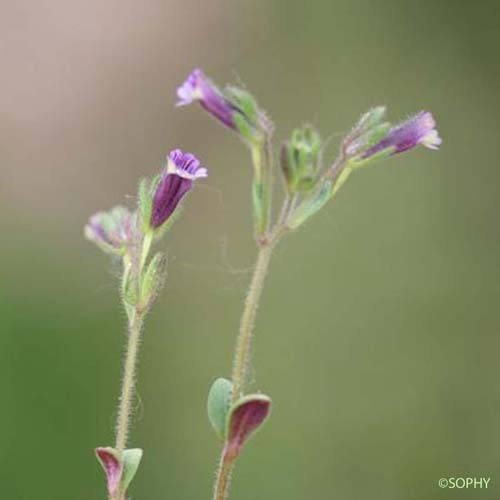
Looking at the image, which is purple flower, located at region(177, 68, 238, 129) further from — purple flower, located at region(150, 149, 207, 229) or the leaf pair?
the leaf pair

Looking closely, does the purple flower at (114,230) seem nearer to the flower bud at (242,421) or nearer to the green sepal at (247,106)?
the green sepal at (247,106)

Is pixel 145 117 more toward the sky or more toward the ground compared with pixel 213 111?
more toward the sky

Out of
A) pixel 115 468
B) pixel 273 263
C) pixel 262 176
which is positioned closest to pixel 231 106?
pixel 262 176

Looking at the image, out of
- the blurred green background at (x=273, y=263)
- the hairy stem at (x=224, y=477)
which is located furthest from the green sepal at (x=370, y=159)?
the blurred green background at (x=273, y=263)

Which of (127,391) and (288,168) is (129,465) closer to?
(127,391)

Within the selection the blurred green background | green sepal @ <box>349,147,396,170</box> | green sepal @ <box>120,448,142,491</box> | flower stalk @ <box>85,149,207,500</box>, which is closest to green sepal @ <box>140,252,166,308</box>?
flower stalk @ <box>85,149,207,500</box>

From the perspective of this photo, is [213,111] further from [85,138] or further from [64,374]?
[85,138]

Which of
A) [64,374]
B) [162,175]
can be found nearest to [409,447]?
[64,374]
